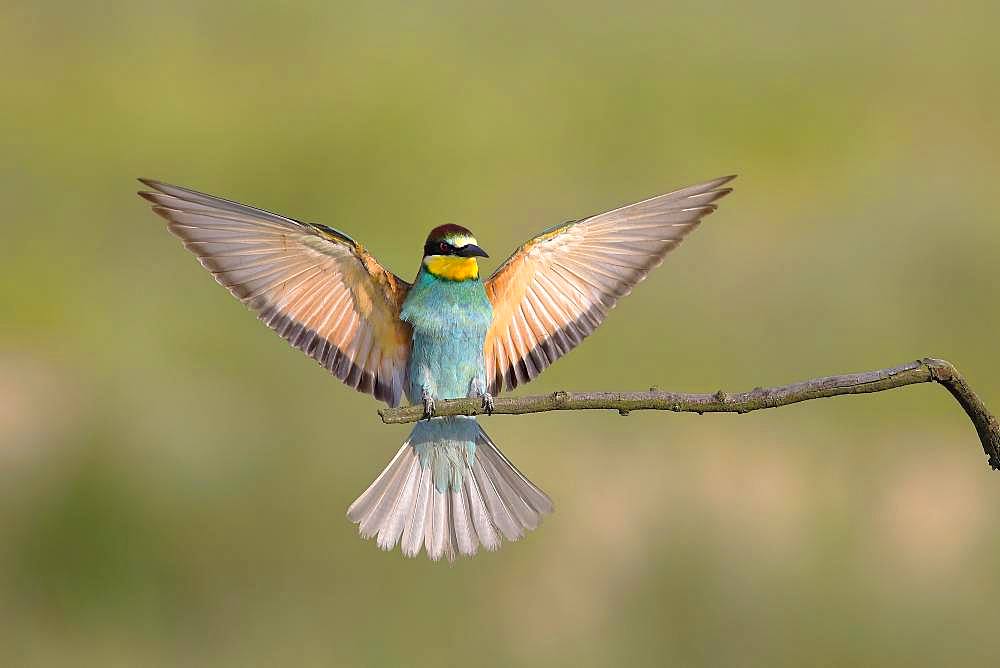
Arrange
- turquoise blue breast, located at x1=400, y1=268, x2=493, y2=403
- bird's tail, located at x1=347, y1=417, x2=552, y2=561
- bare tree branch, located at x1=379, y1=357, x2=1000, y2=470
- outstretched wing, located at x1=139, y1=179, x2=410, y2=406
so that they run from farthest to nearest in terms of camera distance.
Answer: bird's tail, located at x1=347, y1=417, x2=552, y2=561 → turquoise blue breast, located at x1=400, y1=268, x2=493, y2=403 → outstretched wing, located at x1=139, y1=179, x2=410, y2=406 → bare tree branch, located at x1=379, y1=357, x2=1000, y2=470

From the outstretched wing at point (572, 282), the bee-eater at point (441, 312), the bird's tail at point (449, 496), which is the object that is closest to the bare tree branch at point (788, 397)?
the bee-eater at point (441, 312)

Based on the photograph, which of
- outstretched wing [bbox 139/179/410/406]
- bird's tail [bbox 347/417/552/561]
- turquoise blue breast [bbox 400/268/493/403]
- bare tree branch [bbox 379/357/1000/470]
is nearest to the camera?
bare tree branch [bbox 379/357/1000/470]

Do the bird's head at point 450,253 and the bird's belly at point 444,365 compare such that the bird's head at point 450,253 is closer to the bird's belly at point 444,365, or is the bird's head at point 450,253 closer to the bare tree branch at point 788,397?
the bird's belly at point 444,365

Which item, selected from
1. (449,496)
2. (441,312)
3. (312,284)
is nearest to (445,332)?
(441,312)

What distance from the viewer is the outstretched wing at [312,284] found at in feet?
6.44

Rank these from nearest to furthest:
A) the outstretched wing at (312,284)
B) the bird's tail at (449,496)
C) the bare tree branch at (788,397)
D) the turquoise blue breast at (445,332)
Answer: the bare tree branch at (788,397) < the outstretched wing at (312,284) < the turquoise blue breast at (445,332) < the bird's tail at (449,496)

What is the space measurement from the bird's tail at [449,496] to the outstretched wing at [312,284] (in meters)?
0.16

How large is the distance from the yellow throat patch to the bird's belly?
0.28 feet

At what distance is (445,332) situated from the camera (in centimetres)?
206

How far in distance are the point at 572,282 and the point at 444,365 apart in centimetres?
24

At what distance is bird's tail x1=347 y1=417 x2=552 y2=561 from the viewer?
88.0 inches

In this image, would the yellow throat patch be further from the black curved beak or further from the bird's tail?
the bird's tail

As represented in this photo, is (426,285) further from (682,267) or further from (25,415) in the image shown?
(25,415)

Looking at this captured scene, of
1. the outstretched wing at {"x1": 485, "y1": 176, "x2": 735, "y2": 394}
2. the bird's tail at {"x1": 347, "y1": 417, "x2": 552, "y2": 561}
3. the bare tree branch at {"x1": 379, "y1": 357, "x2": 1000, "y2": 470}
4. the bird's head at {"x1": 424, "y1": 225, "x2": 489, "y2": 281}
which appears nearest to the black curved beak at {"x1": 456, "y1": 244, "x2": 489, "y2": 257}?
the bird's head at {"x1": 424, "y1": 225, "x2": 489, "y2": 281}
